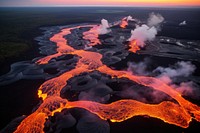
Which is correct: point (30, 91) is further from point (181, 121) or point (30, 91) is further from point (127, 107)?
point (181, 121)

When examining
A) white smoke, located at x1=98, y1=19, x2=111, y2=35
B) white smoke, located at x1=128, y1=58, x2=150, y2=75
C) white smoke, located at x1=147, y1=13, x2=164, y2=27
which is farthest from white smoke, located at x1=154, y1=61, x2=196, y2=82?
white smoke, located at x1=147, y1=13, x2=164, y2=27

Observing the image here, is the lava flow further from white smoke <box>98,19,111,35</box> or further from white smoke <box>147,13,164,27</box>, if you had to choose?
white smoke <box>147,13,164,27</box>

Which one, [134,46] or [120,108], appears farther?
[134,46]

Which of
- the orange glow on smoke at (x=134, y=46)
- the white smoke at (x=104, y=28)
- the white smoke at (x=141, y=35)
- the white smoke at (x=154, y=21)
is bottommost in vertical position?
the white smoke at (x=154, y=21)

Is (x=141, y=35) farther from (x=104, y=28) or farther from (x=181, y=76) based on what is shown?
(x=181, y=76)

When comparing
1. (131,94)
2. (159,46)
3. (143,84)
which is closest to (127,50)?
(159,46)

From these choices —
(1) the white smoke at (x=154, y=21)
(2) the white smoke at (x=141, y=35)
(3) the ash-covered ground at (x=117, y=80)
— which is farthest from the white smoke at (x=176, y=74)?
(1) the white smoke at (x=154, y=21)

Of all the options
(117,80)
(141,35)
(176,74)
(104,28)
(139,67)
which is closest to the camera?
(117,80)

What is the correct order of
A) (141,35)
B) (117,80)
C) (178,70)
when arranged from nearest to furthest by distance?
(117,80)
(178,70)
(141,35)

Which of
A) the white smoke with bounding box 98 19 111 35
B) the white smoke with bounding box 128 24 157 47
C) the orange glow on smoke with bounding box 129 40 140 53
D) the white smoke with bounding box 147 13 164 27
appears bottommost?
the white smoke with bounding box 147 13 164 27

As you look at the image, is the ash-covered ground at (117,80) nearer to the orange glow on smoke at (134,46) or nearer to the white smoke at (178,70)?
the white smoke at (178,70)

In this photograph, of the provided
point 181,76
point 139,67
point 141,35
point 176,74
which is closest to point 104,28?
point 141,35
